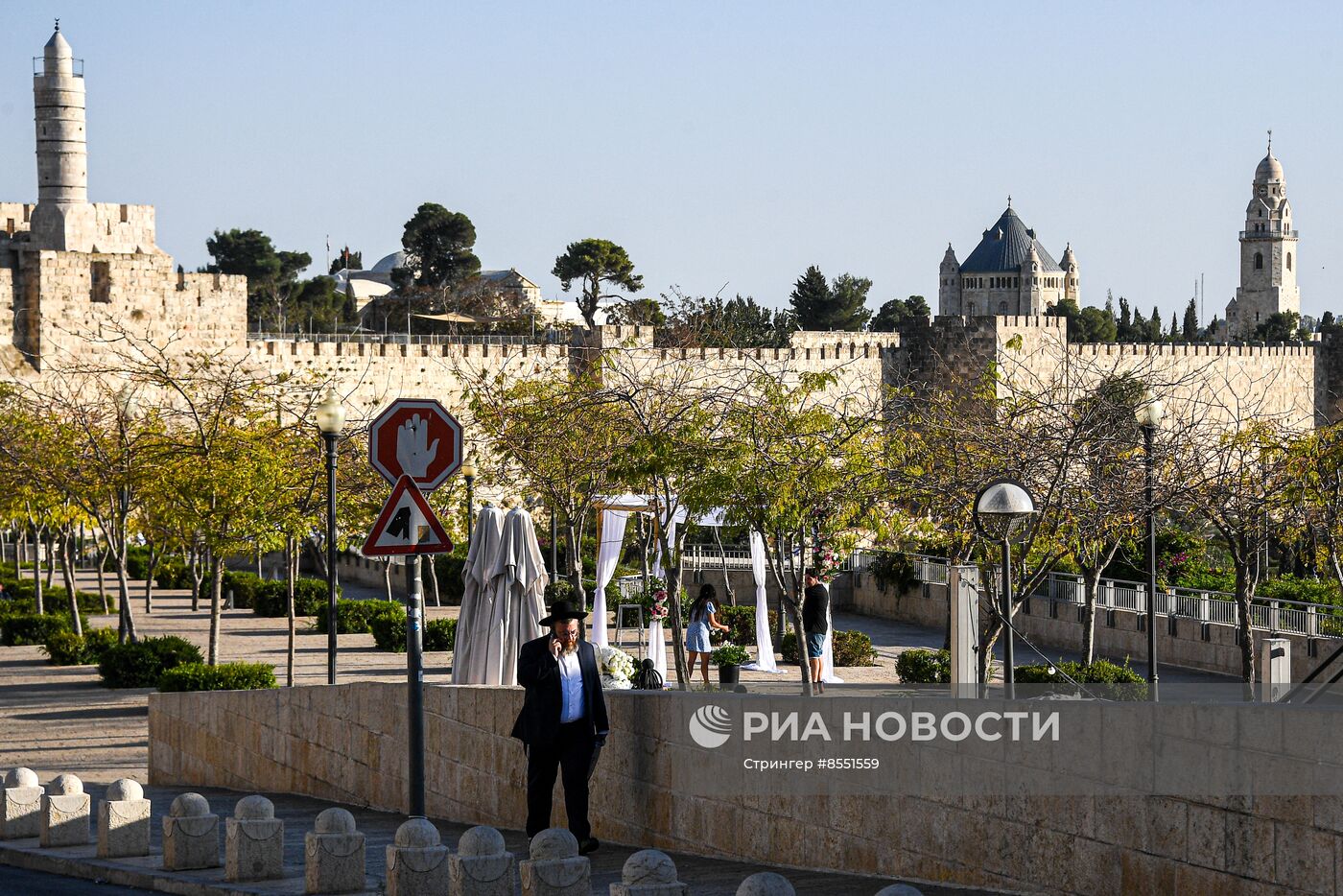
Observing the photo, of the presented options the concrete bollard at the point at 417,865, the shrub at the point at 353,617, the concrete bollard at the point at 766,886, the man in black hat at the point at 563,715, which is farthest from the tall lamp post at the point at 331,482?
the concrete bollard at the point at 766,886

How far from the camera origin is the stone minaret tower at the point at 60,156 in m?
37.8

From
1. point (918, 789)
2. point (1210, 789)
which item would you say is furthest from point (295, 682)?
point (1210, 789)

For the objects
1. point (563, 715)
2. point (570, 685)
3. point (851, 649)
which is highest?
point (570, 685)

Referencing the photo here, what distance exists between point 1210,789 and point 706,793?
2373 mm

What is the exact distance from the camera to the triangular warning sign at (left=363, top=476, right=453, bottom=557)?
6.93m

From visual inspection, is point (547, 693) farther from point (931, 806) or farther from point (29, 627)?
point (29, 627)

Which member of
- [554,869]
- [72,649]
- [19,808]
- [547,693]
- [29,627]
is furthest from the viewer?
[29,627]

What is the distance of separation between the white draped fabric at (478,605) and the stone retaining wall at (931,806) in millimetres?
764

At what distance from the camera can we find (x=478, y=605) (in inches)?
401

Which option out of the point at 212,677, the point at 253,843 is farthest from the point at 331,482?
the point at 253,843

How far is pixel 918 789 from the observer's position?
5957mm

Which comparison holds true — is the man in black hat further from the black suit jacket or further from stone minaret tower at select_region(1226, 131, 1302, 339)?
stone minaret tower at select_region(1226, 131, 1302, 339)

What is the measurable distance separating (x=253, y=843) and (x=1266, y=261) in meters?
122

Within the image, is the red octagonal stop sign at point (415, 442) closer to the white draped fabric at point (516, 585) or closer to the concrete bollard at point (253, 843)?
the concrete bollard at point (253, 843)
